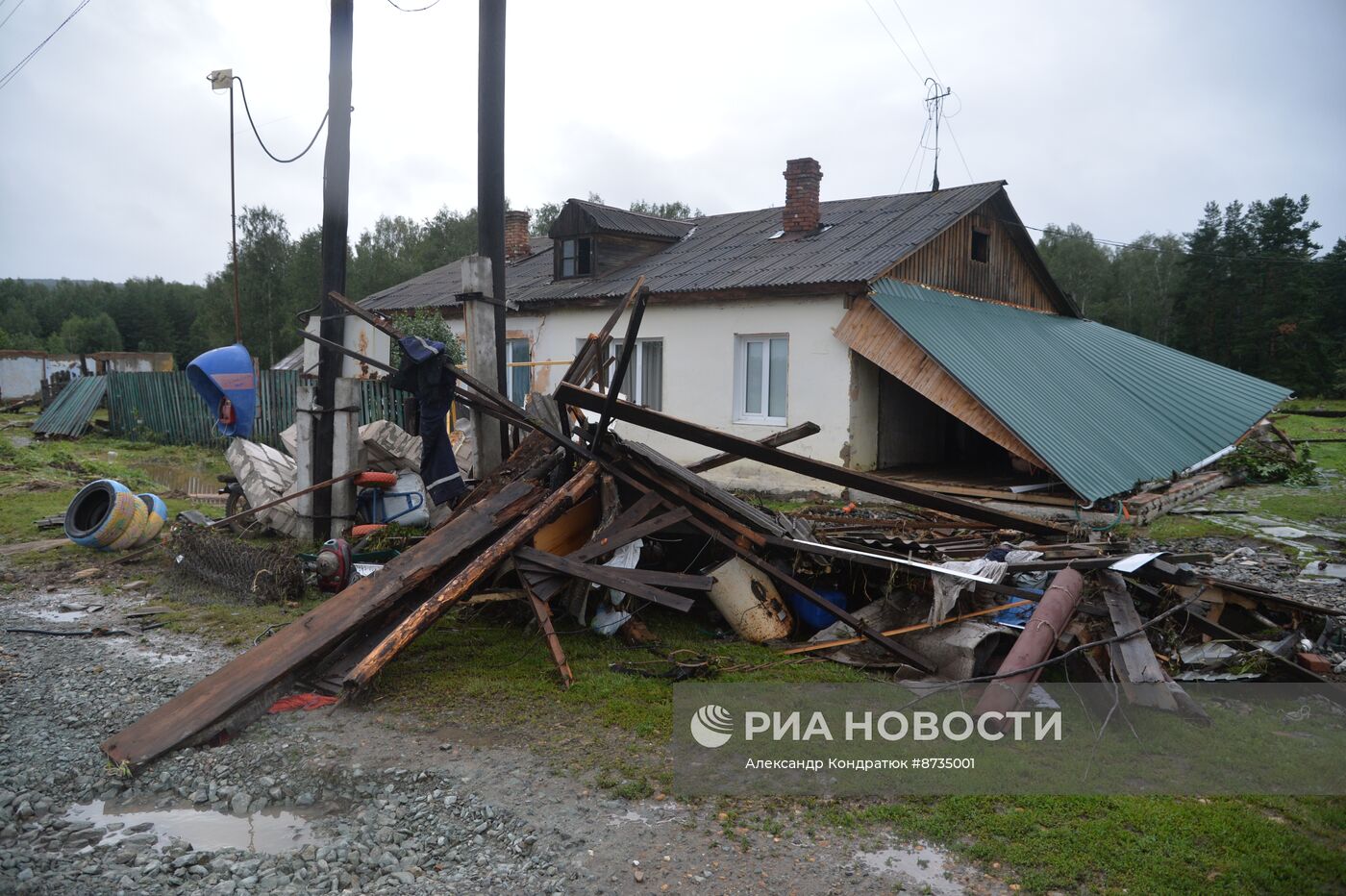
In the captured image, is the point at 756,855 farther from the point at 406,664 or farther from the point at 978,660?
the point at 406,664

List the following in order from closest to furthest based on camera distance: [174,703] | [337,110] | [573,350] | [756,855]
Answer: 1. [756,855]
2. [174,703]
3. [337,110]
4. [573,350]

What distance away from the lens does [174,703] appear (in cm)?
510

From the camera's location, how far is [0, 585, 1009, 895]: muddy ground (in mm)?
3627

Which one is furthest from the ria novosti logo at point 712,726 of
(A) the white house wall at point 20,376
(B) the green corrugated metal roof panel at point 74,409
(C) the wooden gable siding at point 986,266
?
(A) the white house wall at point 20,376

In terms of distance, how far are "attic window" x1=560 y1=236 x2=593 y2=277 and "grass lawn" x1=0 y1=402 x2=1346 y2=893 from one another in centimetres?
1208

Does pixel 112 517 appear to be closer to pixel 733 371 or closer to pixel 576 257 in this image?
pixel 733 371

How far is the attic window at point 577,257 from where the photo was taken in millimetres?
19125

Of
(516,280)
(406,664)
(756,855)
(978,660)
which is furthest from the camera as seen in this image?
(516,280)

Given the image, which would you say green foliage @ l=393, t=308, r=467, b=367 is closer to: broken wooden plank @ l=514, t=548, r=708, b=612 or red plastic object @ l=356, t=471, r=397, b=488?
red plastic object @ l=356, t=471, r=397, b=488

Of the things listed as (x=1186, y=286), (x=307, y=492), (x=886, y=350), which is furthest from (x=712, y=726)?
(x=1186, y=286)

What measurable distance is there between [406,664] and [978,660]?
3.94 metres

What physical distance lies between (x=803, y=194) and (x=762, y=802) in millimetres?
14748

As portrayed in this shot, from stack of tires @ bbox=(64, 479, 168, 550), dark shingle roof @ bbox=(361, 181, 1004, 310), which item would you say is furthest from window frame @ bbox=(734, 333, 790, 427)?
stack of tires @ bbox=(64, 479, 168, 550)

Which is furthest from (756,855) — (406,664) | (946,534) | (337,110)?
(337,110)
